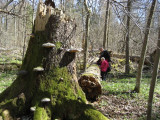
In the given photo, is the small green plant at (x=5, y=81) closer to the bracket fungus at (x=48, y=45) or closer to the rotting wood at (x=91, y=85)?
the rotting wood at (x=91, y=85)

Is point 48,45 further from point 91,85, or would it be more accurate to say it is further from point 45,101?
point 91,85

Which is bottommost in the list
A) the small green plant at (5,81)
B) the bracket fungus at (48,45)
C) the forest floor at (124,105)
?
the forest floor at (124,105)

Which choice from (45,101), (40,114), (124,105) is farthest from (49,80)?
(124,105)

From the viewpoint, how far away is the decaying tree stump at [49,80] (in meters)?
2.92

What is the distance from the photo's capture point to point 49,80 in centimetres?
308

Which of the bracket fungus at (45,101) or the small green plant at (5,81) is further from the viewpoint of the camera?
the small green plant at (5,81)

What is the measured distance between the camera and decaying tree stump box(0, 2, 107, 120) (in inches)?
115

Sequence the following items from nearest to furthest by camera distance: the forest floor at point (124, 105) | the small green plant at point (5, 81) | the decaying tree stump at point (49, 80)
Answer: the decaying tree stump at point (49, 80) → the forest floor at point (124, 105) → the small green plant at point (5, 81)

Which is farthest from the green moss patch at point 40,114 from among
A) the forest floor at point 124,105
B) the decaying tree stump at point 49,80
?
the forest floor at point 124,105

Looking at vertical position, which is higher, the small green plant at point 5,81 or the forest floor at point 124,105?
the small green plant at point 5,81

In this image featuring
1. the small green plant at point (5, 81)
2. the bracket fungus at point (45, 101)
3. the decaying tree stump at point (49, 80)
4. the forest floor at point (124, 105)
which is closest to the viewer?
the bracket fungus at point (45, 101)

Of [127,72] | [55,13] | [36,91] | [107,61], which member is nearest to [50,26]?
[55,13]

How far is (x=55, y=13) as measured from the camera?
3.23 metres

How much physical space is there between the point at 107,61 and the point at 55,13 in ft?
22.1
